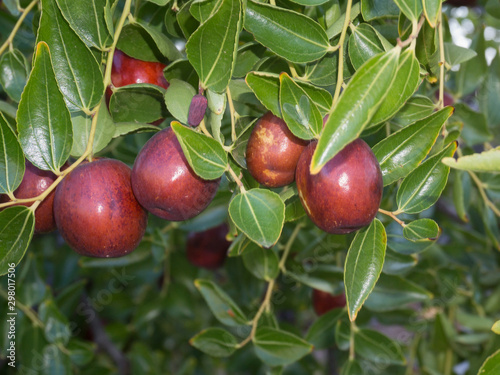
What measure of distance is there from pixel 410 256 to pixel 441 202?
1023mm

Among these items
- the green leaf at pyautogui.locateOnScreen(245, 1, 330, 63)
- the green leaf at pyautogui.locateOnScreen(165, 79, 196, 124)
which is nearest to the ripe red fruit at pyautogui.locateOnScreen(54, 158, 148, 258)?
the green leaf at pyautogui.locateOnScreen(165, 79, 196, 124)

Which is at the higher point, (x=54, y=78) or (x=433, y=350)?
(x=54, y=78)

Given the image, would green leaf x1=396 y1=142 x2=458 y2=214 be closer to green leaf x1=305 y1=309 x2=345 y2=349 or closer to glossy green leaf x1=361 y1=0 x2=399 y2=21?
glossy green leaf x1=361 y1=0 x2=399 y2=21

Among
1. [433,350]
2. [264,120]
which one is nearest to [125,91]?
[264,120]

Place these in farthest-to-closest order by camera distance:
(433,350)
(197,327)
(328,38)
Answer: (197,327)
(433,350)
(328,38)

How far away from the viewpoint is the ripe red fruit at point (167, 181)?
3.03 ft

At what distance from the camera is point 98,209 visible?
3.09 ft

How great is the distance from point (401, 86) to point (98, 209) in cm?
54

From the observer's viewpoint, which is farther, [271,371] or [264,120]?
[271,371]

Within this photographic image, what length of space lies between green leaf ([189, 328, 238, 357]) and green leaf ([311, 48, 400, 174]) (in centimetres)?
93

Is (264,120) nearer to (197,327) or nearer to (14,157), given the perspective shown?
(14,157)

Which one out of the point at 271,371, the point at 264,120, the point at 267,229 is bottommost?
the point at 271,371

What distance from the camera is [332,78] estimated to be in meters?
1.02

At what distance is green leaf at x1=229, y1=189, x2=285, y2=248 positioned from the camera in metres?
0.86
